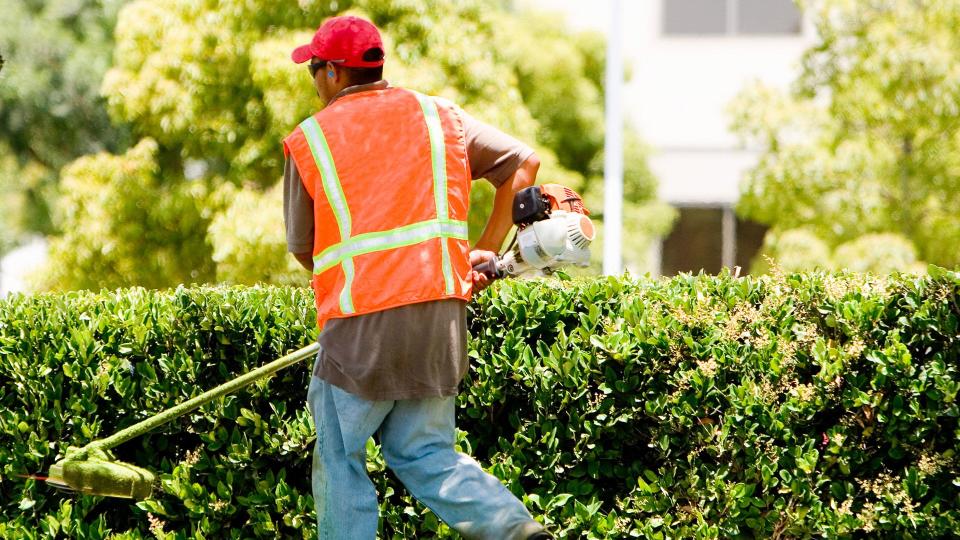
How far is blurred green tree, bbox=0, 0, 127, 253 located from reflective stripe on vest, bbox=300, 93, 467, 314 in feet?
49.4

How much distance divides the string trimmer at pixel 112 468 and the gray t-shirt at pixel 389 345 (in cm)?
47

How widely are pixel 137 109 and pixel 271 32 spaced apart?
173 cm

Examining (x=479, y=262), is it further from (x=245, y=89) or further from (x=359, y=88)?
(x=245, y=89)

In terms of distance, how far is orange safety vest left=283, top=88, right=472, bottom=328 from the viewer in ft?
10.2

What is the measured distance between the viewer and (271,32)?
36.8 ft

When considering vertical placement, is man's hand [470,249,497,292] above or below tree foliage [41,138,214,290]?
above

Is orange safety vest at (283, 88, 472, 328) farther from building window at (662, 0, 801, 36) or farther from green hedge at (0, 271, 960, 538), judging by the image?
building window at (662, 0, 801, 36)

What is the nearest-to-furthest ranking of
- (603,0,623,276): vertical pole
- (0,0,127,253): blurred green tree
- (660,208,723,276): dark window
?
1. (603,0,623,276): vertical pole
2. (0,0,127,253): blurred green tree
3. (660,208,723,276): dark window

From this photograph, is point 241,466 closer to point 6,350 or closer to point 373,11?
point 6,350

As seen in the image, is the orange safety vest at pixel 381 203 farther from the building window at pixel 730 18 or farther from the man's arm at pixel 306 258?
the building window at pixel 730 18

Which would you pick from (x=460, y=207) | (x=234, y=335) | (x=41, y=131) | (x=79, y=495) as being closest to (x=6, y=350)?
(x=79, y=495)

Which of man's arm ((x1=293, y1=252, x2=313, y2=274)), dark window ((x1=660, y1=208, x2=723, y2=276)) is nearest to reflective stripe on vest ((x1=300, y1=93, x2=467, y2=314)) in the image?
man's arm ((x1=293, y1=252, x2=313, y2=274))

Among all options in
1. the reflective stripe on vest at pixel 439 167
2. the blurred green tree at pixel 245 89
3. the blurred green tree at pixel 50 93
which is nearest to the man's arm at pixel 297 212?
the reflective stripe on vest at pixel 439 167

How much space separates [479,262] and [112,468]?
135 cm
